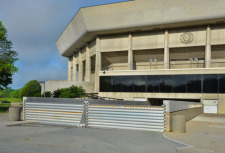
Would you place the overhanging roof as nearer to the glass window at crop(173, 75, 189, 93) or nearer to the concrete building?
the concrete building

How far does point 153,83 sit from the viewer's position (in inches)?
1481

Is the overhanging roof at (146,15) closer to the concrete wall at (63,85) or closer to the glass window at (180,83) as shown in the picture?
the glass window at (180,83)

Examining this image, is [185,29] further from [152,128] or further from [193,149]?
[193,149]

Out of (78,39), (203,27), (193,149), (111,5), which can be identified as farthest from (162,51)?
(193,149)

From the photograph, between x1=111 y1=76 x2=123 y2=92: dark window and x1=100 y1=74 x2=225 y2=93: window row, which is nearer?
x1=100 y1=74 x2=225 y2=93: window row

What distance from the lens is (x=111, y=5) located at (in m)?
40.1

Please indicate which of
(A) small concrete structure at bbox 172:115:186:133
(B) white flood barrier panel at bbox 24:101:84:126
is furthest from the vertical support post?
(A) small concrete structure at bbox 172:115:186:133

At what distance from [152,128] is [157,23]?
1190 inches

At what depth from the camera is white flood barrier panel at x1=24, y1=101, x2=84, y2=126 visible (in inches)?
551

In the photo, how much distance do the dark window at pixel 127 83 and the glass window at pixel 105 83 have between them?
2615 mm

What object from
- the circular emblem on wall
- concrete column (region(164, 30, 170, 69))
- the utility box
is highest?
the circular emblem on wall

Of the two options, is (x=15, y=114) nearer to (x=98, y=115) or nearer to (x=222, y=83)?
(x=98, y=115)

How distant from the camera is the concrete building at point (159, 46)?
117 feet

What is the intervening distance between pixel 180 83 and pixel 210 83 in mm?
4617
